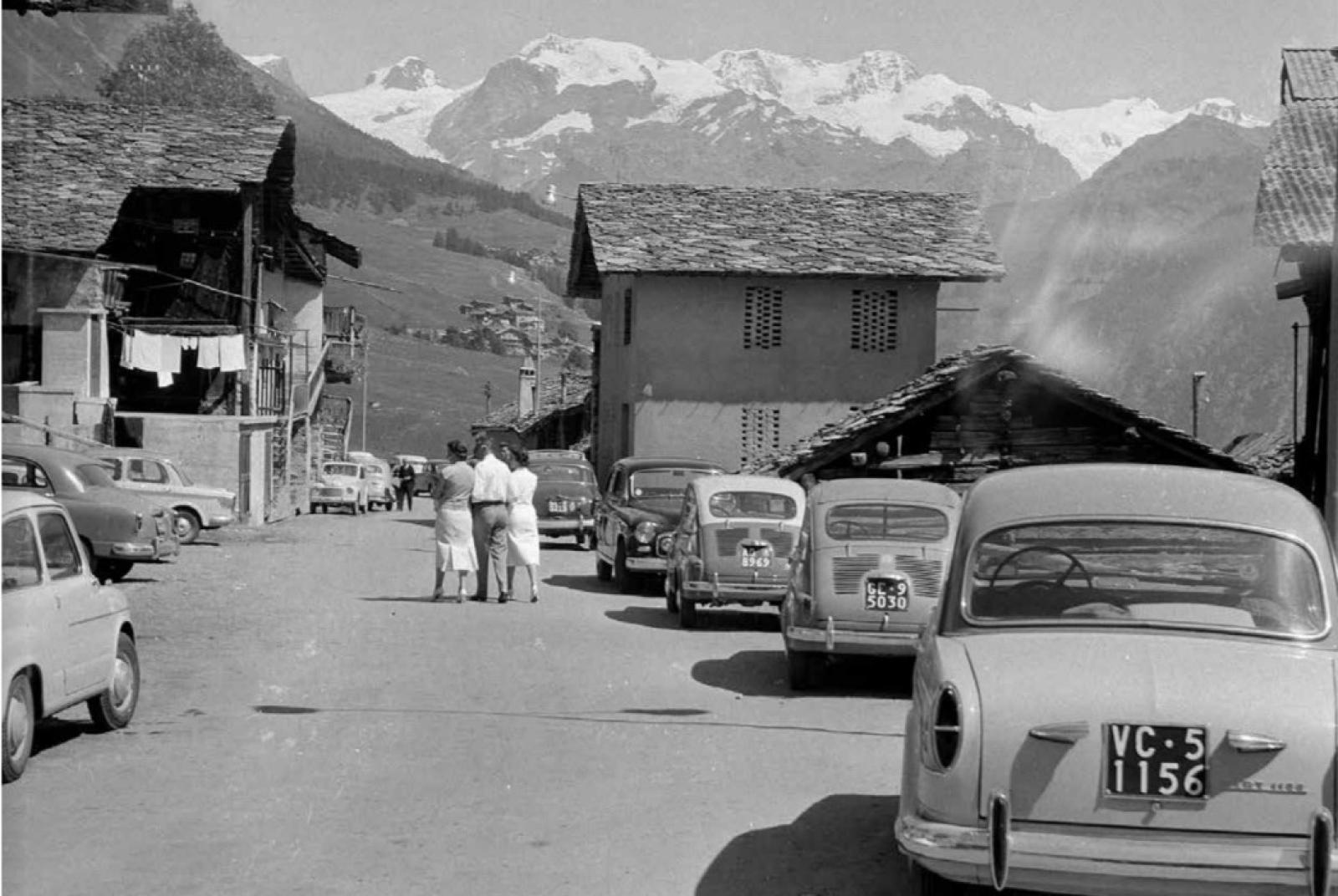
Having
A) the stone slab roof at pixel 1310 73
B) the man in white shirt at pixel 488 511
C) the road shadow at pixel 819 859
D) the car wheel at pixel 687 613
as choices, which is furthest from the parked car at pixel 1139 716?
the stone slab roof at pixel 1310 73

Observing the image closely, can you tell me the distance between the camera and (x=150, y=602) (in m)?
20.7

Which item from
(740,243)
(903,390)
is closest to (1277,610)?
(903,390)

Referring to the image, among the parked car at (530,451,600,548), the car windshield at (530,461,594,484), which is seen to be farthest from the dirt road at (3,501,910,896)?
the car windshield at (530,461,594,484)

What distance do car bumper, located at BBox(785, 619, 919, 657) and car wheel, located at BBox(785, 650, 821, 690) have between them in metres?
0.19

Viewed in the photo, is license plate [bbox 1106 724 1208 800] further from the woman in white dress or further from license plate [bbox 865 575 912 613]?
the woman in white dress

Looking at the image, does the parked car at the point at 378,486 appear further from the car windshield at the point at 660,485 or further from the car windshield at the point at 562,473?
the car windshield at the point at 660,485

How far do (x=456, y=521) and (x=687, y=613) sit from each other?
10.4 feet

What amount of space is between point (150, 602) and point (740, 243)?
81.1 ft

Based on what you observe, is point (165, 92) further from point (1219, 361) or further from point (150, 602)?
point (1219, 361)

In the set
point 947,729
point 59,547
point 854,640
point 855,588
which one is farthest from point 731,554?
point 947,729

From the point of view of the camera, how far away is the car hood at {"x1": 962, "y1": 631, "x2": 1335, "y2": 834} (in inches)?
248

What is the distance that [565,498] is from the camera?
37.2 meters

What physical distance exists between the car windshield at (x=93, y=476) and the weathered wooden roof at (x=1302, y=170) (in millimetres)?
15183

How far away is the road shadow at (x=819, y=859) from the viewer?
301 inches
